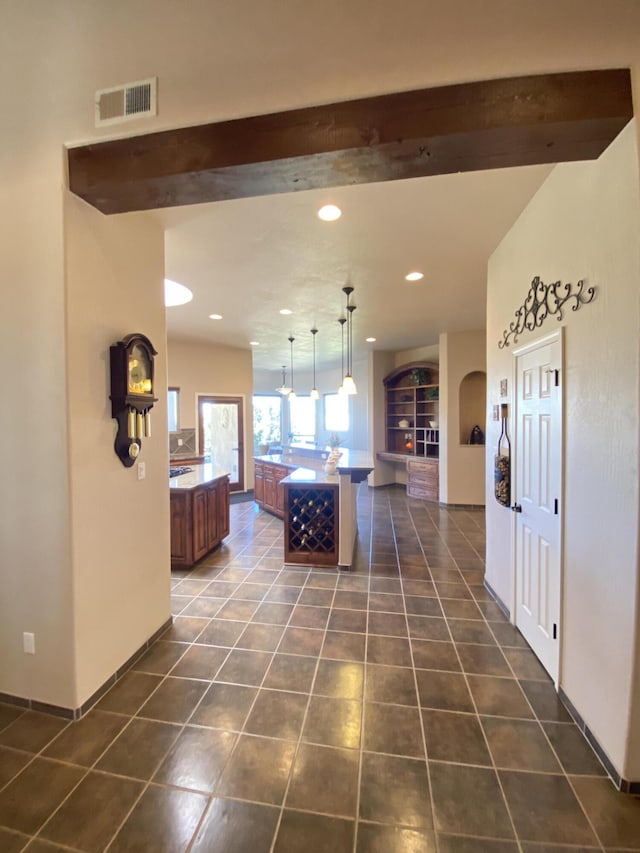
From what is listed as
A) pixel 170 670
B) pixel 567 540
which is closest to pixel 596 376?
pixel 567 540

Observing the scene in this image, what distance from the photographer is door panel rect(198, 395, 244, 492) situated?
7.07 metres

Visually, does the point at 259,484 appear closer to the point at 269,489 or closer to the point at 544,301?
the point at 269,489

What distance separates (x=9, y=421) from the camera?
187 centimetres

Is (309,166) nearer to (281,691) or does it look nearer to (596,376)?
(596,376)

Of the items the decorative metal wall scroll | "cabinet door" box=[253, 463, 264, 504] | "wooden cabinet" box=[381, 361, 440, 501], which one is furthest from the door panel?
the decorative metal wall scroll

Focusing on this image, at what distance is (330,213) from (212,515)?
132 inches

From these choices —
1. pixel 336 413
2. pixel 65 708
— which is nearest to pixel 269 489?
pixel 65 708

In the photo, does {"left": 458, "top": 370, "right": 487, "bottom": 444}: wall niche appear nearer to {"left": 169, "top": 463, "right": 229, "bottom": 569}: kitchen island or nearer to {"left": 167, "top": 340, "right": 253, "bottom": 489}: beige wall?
{"left": 167, "top": 340, "right": 253, "bottom": 489}: beige wall

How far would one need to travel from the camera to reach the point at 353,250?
3045mm

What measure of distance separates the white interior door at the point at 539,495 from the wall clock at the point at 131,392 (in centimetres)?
248

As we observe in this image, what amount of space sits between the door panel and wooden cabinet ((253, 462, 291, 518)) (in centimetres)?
116

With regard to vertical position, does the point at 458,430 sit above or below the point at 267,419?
below

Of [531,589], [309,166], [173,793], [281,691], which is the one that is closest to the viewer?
[173,793]

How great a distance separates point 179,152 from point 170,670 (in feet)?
9.46
